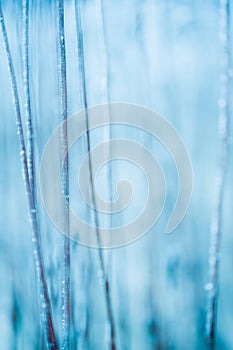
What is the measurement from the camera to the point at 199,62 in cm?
72

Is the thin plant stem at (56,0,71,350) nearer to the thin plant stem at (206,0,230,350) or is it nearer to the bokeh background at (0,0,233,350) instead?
the bokeh background at (0,0,233,350)

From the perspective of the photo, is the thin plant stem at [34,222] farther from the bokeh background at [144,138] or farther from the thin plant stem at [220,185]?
the thin plant stem at [220,185]

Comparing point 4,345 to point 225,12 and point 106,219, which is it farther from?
point 225,12

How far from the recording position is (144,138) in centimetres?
74

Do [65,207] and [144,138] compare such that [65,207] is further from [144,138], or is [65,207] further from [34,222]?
[144,138]

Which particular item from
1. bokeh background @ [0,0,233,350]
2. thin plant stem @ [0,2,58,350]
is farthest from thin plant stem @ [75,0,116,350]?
thin plant stem @ [0,2,58,350]

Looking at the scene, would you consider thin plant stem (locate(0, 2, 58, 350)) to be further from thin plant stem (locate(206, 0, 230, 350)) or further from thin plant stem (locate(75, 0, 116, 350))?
thin plant stem (locate(206, 0, 230, 350))

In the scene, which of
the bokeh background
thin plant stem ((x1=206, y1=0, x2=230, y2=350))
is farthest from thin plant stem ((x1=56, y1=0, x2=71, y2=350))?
thin plant stem ((x1=206, y1=0, x2=230, y2=350))

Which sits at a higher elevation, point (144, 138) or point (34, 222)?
point (144, 138)

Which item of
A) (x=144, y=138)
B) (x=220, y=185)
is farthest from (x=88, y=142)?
(x=220, y=185)

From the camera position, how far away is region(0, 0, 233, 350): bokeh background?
2.35ft

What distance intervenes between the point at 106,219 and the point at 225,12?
1.43 ft

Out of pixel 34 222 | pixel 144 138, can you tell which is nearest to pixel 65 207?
pixel 34 222

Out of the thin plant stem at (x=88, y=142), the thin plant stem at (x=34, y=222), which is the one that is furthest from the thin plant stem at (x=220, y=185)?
the thin plant stem at (x=34, y=222)
